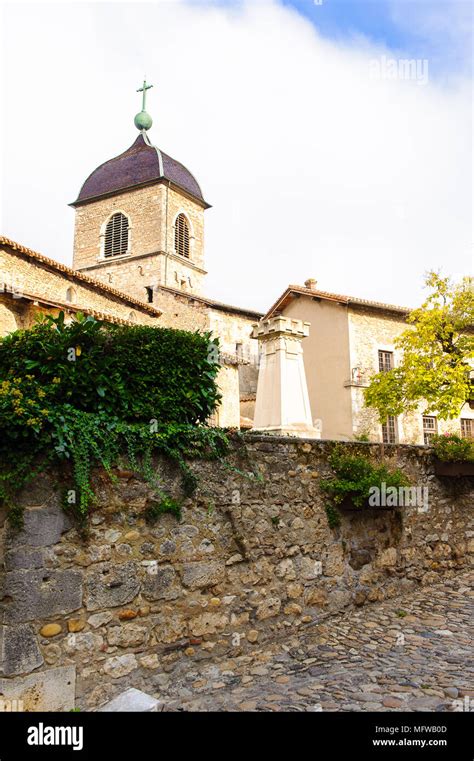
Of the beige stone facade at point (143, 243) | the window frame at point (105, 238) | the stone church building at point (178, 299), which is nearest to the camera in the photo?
the stone church building at point (178, 299)

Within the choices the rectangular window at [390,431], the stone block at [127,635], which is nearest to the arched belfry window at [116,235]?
the rectangular window at [390,431]

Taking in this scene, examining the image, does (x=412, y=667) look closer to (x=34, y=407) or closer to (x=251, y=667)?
(x=251, y=667)

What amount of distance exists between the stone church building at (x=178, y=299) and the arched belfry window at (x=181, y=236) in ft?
0.25

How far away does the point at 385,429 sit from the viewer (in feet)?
76.5

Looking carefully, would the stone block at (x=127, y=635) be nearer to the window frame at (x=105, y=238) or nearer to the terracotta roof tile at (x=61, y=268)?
the terracotta roof tile at (x=61, y=268)

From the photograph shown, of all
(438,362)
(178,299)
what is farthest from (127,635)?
(178,299)

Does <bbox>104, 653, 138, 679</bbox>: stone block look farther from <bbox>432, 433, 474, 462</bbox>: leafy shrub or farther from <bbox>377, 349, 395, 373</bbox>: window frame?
<bbox>377, 349, 395, 373</bbox>: window frame

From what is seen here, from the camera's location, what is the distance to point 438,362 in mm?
17172

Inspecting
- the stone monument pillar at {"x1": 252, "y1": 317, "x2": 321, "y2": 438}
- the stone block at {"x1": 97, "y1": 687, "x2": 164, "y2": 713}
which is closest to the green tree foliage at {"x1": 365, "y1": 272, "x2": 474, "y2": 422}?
the stone monument pillar at {"x1": 252, "y1": 317, "x2": 321, "y2": 438}

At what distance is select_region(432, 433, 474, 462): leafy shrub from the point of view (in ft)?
27.2

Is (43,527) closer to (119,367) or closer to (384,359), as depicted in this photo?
(119,367)

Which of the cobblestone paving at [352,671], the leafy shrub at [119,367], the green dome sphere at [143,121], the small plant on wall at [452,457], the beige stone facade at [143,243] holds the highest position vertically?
the green dome sphere at [143,121]

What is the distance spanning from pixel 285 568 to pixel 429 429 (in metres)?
19.8

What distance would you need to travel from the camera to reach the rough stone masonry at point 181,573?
425cm
